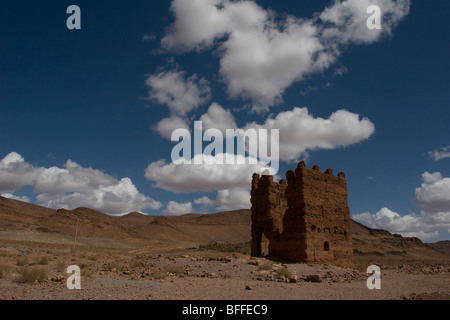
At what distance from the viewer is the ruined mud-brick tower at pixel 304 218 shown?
1864cm

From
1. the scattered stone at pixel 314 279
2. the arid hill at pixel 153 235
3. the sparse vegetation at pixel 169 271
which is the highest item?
the arid hill at pixel 153 235

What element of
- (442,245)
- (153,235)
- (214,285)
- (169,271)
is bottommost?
(442,245)

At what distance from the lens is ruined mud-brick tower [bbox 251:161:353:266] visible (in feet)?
61.2

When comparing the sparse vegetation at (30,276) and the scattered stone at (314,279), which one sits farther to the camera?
the scattered stone at (314,279)

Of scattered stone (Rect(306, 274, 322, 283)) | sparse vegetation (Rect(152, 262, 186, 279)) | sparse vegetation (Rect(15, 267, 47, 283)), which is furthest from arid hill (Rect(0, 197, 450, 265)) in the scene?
scattered stone (Rect(306, 274, 322, 283))

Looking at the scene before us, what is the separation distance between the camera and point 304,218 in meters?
18.4

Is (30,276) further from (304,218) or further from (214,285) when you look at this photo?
(304,218)

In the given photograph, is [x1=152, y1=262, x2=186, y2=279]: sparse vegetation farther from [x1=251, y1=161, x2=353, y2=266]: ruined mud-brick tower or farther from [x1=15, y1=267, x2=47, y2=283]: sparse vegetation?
[x1=251, y1=161, x2=353, y2=266]: ruined mud-brick tower

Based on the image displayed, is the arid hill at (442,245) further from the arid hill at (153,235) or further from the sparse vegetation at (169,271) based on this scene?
the sparse vegetation at (169,271)

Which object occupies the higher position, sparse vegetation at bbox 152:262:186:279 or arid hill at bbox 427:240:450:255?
sparse vegetation at bbox 152:262:186:279

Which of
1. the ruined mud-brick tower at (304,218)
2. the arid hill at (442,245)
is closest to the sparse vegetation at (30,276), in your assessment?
the ruined mud-brick tower at (304,218)

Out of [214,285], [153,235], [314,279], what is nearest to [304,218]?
[314,279]
